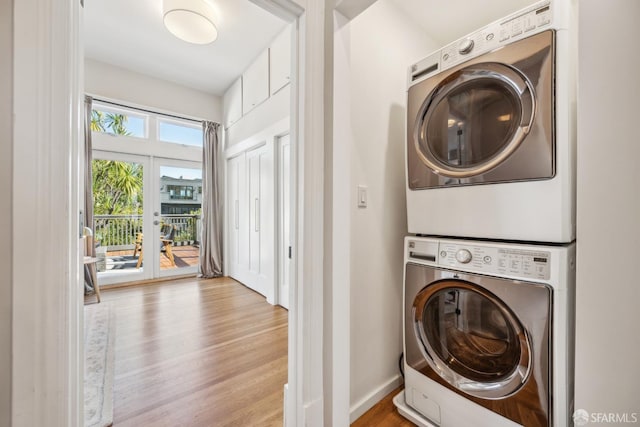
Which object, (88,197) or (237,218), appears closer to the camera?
(88,197)

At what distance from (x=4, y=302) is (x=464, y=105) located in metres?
1.70

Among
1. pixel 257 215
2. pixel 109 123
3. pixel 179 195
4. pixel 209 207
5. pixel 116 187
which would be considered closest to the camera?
pixel 257 215

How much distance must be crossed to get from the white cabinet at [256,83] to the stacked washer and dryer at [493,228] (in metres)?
2.28

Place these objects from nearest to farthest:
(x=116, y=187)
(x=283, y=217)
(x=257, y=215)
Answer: (x=283, y=217), (x=257, y=215), (x=116, y=187)

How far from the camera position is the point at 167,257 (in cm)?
420

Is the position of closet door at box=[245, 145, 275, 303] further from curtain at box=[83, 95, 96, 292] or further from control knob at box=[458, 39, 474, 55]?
control knob at box=[458, 39, 474, 55]

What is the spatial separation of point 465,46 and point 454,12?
813mm

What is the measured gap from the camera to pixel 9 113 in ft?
1.95

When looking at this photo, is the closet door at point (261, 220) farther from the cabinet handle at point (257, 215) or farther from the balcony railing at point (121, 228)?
the balcony railing at point (121, 228)

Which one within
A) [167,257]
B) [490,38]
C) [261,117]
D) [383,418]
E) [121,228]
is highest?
[261,117]

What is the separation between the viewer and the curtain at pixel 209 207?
164 inches

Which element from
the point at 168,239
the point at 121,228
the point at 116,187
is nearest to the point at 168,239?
the point at 168,239

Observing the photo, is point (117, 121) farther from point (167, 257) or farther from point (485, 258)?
point (485, 258)

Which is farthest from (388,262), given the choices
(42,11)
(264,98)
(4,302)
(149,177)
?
(149,177)
